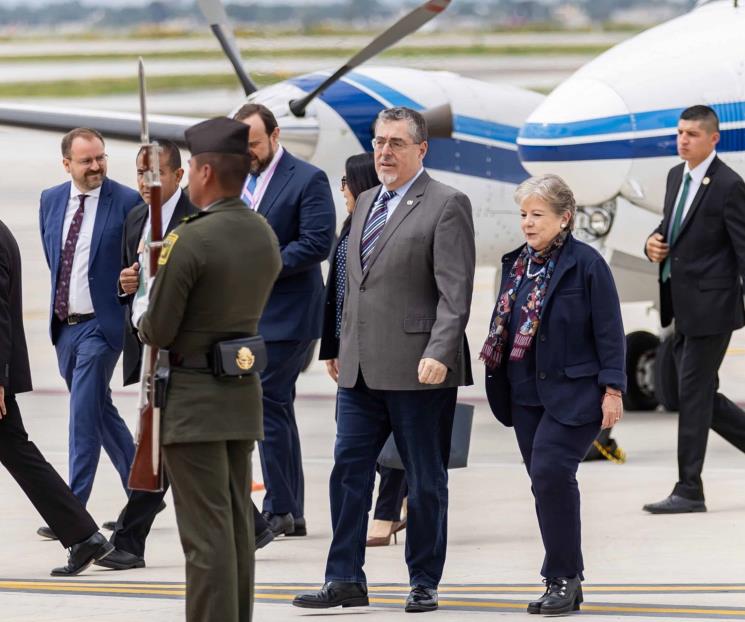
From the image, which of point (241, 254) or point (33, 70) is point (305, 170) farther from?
point (33, 70)

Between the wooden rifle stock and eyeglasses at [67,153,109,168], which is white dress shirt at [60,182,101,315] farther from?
the wooden rifle stock

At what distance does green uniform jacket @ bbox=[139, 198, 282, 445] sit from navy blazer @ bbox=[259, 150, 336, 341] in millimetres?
2231

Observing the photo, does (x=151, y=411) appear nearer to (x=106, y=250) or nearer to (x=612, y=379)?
(x=612, y=379)

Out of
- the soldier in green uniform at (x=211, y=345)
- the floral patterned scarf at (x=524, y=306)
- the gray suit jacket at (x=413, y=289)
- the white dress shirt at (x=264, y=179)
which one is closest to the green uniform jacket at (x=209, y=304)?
the soldier in green uniform at (x=211, y=345)

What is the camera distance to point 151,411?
5160 mm

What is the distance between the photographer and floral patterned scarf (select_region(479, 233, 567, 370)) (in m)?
6.23

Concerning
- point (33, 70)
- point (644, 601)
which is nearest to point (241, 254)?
point (644, 601)

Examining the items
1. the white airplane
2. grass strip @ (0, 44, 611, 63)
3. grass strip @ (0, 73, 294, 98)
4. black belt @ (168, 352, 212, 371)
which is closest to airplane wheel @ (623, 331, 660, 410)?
the white airplane

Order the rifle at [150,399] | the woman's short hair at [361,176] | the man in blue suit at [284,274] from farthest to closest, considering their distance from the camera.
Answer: the man in blue suit at [284,274] → the woman's short hair at [361,176] → the rifle at [150,399]

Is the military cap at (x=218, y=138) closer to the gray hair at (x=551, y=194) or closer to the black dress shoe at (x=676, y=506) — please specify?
the gray hair at (x=551, y=194)

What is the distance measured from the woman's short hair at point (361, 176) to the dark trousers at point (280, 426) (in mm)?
781

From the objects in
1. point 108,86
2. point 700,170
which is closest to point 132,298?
point 700,170

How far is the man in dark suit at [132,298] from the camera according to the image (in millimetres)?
6984

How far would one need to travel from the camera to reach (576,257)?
6.21 metres
